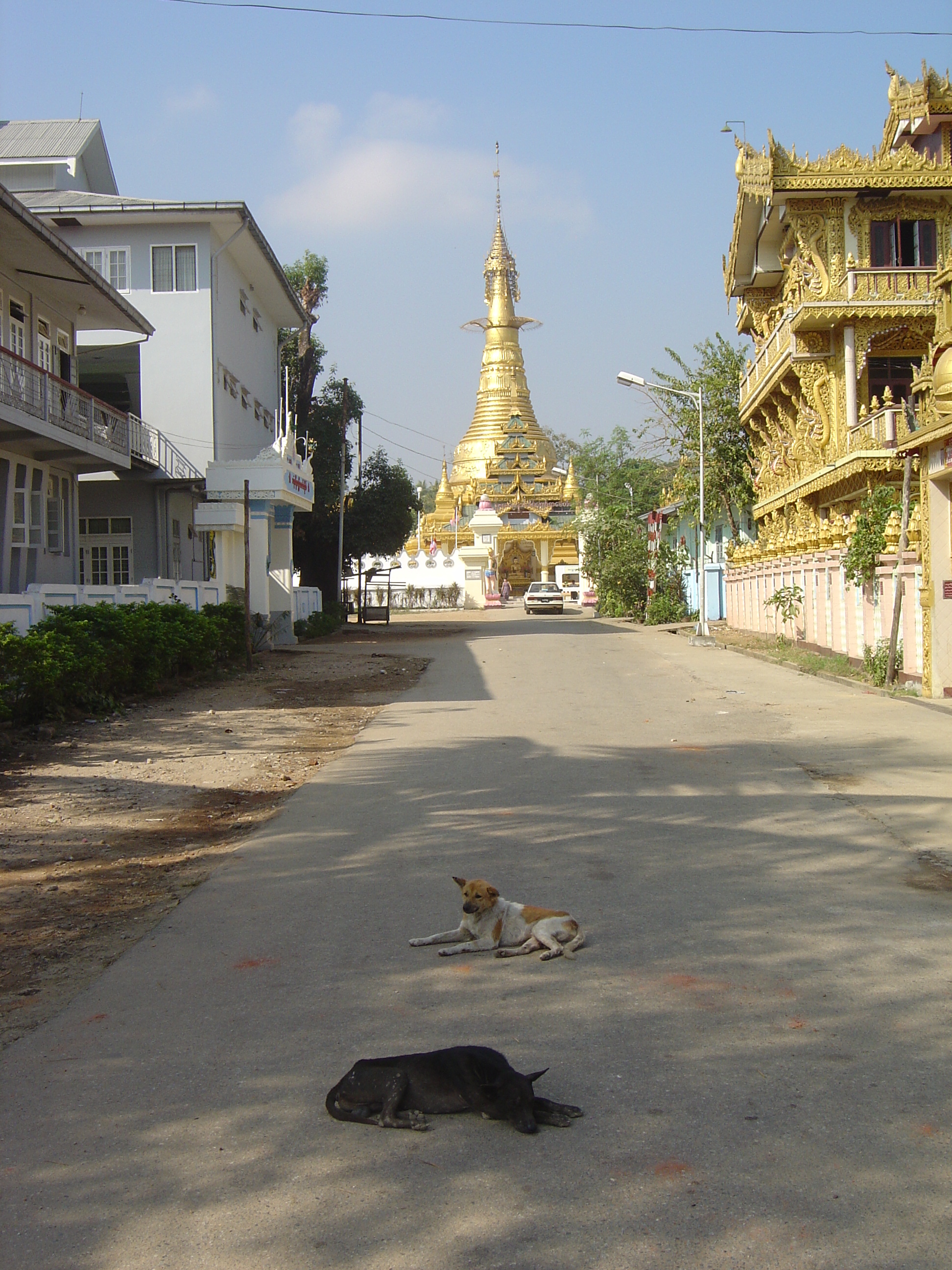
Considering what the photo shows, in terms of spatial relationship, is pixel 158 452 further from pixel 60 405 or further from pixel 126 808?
pixel 126 808

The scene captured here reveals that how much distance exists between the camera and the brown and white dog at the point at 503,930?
506cm

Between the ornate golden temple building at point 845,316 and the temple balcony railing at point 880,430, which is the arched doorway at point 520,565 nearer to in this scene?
the ornate golden temple building at point 845,316

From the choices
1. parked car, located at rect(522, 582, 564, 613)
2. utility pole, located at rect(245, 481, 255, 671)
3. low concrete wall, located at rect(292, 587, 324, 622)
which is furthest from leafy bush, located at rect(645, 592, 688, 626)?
utility pole, located at rect(245, 481, 255, 671)

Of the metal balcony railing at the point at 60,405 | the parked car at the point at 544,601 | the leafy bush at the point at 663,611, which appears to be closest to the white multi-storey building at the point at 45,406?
the metal balcony railing at the point at 60,405

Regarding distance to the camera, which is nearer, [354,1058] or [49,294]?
[354,1058]

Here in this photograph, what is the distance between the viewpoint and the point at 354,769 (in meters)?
10.3

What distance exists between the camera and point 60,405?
19.1m

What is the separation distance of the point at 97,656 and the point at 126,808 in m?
5.17

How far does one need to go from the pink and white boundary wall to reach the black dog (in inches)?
504

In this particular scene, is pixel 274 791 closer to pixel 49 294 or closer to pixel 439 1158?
pixel 439 1158

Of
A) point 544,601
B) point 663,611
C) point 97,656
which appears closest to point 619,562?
point 663,611

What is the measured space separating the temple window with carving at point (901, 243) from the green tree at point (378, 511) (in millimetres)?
21655

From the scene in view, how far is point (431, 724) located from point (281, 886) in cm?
697

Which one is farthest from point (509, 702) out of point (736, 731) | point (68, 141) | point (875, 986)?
point (68, 141)
